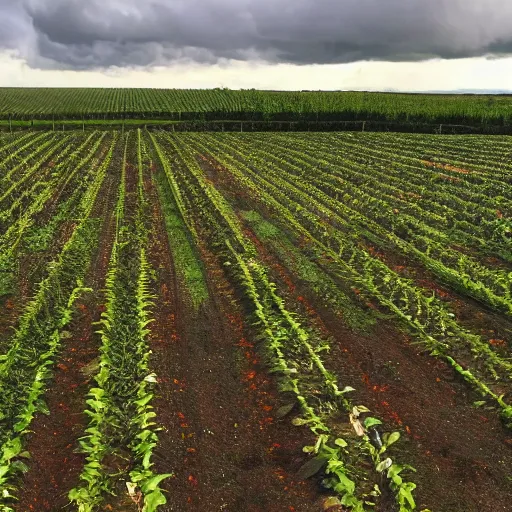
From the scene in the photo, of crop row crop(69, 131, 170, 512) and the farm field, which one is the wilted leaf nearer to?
the farm field

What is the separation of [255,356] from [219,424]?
67.5 inches

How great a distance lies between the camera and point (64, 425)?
625 centimetres

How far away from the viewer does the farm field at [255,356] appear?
17.7ft

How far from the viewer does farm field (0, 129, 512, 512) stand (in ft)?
17.7

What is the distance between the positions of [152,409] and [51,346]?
253 centimetres

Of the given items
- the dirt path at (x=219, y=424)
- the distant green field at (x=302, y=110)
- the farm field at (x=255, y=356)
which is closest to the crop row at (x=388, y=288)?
the farm field at (x=255, y=356)

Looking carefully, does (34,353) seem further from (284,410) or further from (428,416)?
(428,416)

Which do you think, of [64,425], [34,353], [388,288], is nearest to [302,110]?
[388,288]

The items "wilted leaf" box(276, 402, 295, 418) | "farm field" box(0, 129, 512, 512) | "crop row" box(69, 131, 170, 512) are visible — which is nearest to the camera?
"crop row" box(69, 131, 170, 512)

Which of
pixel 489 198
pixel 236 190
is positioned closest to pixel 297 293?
pixel 236 190

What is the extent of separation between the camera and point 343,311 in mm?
9484

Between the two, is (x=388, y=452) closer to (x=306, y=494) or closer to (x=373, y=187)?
(x=306, y=494)

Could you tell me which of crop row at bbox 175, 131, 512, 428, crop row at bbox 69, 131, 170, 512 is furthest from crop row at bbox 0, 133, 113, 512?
crop row at bbox 175, 131, 512, 428

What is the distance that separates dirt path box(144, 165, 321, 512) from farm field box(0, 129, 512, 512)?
3 cm
